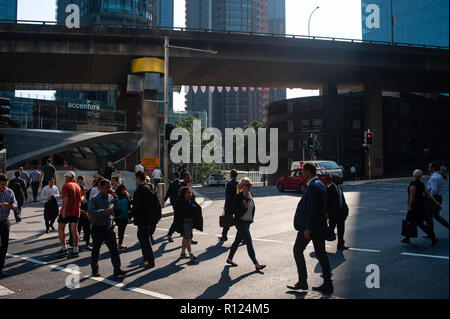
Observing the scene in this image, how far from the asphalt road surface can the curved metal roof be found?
17872mm

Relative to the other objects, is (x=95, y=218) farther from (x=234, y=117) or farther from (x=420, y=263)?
(x=234, y=117)

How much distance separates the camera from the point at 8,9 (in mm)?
173875

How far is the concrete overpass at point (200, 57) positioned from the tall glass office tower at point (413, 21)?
12.0ft

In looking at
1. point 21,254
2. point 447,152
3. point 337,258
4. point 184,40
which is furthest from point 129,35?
point 447,152

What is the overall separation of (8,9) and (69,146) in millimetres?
176963

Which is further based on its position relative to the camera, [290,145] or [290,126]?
[290,145]

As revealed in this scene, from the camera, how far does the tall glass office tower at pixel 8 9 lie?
16982 centimetres

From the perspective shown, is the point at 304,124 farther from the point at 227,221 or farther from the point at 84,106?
the point at 227,221

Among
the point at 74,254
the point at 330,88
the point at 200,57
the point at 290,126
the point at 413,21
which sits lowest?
the point at 74,254

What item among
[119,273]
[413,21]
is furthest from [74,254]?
[413,21]

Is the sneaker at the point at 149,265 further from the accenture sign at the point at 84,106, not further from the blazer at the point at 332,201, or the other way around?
the accenture sign at the point at 84,106

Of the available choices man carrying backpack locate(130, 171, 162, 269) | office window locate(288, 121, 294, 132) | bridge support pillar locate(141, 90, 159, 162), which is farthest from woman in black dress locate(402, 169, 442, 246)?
office window locate(288, 121, 294, 132)

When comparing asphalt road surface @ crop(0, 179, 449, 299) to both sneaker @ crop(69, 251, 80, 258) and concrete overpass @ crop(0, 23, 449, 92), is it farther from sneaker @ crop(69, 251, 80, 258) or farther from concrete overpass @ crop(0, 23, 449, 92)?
concrete overpass @ crop(0, 23, 449, 92)

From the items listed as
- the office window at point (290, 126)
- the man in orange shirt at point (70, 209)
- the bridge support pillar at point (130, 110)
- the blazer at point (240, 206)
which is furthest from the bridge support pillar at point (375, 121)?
the man in orange shirt at point (70, 209)
